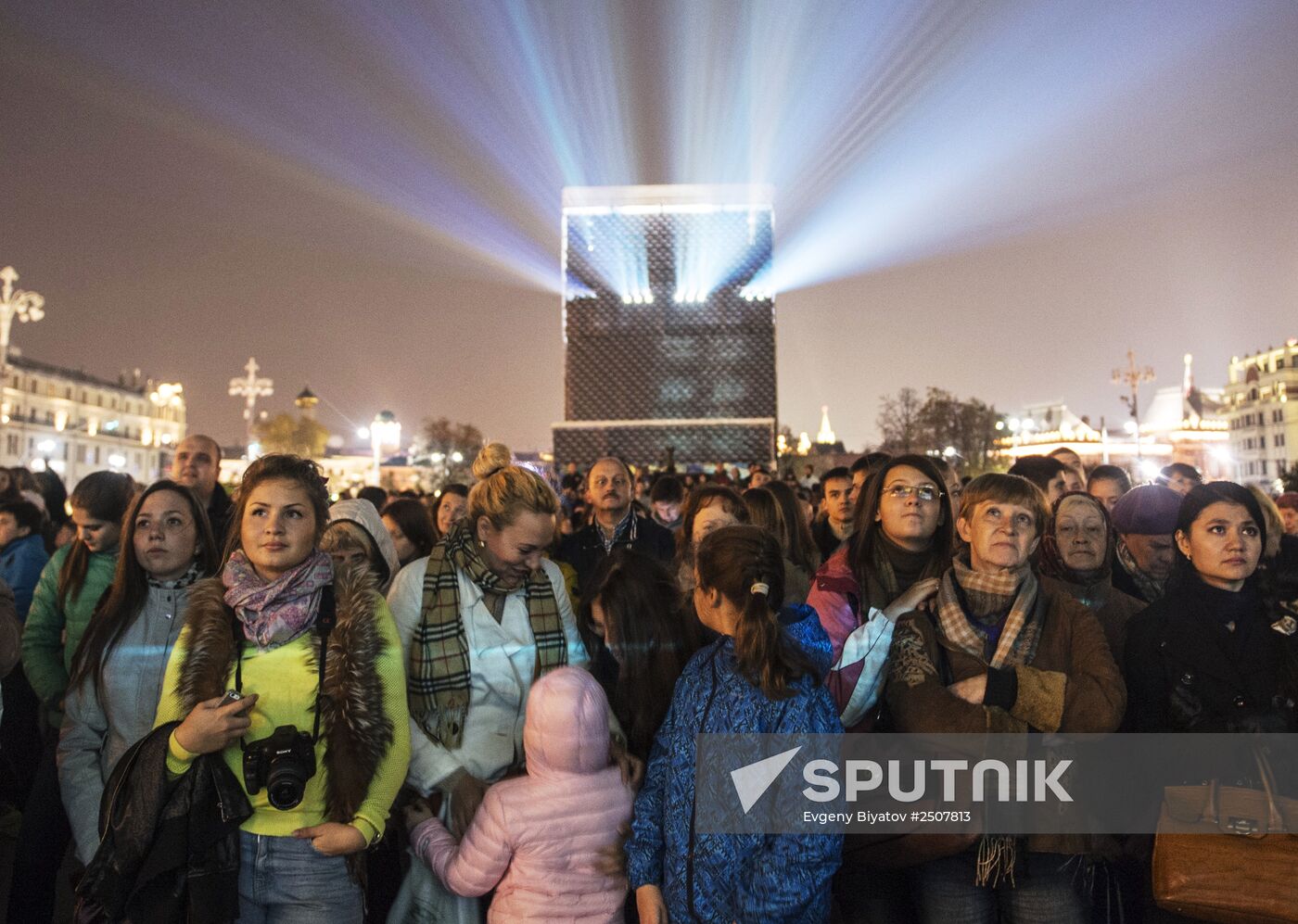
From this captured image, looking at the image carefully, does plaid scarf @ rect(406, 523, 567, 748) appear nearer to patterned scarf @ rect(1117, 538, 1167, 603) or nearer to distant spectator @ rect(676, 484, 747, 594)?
distant spectator @ rect(676, 484, 747, 594)

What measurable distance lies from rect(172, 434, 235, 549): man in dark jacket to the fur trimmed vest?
3.02 metres

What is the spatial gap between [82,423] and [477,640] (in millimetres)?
81378

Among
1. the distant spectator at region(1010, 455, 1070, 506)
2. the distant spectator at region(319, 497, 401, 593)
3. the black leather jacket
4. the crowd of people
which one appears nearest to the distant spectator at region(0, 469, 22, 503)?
the crowd of people

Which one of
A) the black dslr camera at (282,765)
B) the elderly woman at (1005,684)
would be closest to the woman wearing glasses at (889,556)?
the elderly woman at (1005,684)

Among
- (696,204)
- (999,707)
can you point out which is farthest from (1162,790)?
(696,204)

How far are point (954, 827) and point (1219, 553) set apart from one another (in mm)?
1309

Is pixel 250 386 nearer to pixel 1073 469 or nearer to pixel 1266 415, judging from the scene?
pixel 1073 469

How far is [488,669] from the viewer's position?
3172mm

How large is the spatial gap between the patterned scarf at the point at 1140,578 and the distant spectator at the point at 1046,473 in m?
1.04

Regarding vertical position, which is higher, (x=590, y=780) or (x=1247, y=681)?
(x=1247, y=681)

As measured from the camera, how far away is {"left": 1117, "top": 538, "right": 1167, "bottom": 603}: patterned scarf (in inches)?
171

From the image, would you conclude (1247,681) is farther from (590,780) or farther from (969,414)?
(969,414)

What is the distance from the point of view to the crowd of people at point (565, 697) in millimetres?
2590

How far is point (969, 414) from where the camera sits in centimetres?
5353
